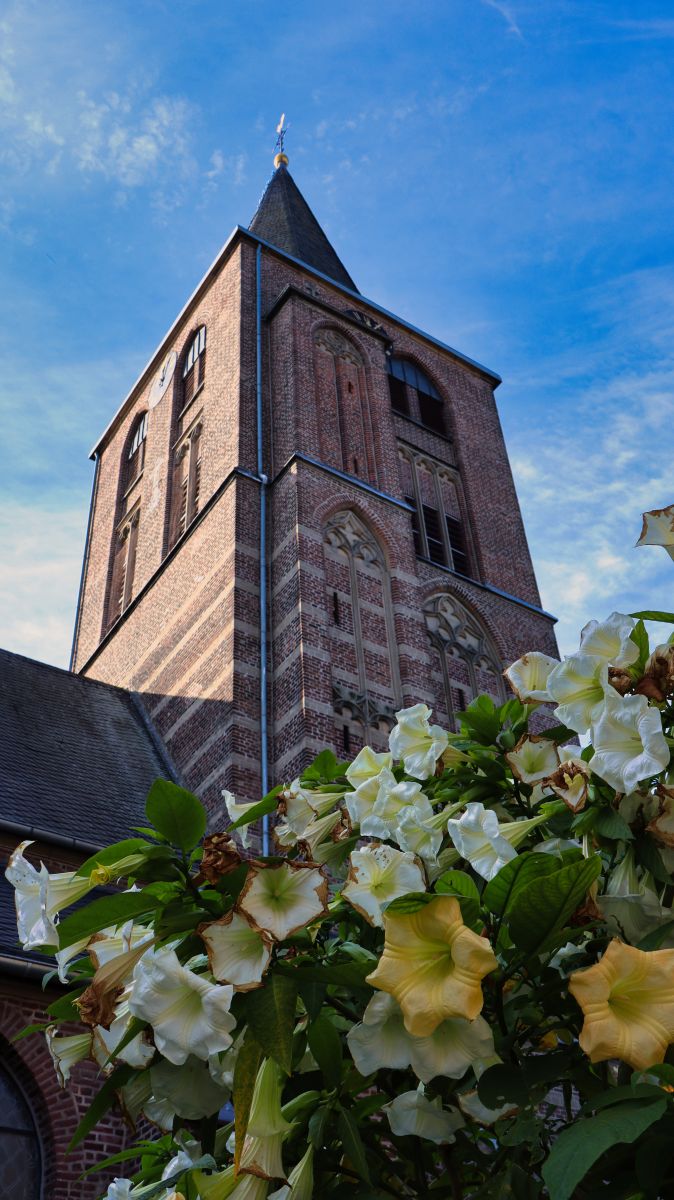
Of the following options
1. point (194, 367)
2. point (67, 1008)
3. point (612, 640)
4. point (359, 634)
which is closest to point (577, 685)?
point (612, 640)

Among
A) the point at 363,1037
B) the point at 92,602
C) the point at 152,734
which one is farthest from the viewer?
the point at 92,602

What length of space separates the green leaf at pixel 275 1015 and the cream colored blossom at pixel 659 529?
1.21 meters

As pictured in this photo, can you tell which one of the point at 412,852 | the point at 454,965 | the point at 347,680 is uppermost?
the point at 347,680

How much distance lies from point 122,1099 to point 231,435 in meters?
14.1

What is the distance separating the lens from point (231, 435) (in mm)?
16062

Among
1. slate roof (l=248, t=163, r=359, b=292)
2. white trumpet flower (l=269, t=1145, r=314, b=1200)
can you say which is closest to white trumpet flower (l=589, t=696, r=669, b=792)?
white trumpet flower (l=269, t=1145, r=314, b=1200)

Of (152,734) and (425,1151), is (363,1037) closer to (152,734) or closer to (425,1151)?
(425,1151)

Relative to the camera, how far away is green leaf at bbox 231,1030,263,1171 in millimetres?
2124

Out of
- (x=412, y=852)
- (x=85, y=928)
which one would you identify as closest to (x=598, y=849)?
(x=412, y=852)

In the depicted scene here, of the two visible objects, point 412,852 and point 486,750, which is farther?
point 486,750

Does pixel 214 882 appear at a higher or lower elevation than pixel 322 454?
lower

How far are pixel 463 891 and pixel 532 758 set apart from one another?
21.2 inches

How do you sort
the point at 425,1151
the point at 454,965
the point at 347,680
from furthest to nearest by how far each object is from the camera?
the point at 347,680 < the point at 425,1151 < the point at 454,965

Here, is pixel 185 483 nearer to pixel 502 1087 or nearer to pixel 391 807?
pixel 391 807
